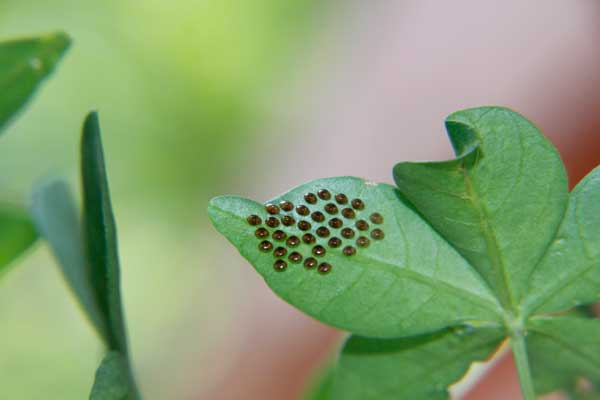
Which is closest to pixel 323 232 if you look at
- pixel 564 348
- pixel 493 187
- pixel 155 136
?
pixel 493 187

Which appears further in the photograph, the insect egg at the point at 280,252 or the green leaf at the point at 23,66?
the green leaf at the point at 23,66

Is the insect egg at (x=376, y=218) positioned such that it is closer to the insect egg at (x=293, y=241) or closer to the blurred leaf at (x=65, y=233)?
the insect egg at (x=293, y=241)

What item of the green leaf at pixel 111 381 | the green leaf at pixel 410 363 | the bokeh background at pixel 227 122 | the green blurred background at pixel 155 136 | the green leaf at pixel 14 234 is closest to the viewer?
the green leaf at pixel 111 381

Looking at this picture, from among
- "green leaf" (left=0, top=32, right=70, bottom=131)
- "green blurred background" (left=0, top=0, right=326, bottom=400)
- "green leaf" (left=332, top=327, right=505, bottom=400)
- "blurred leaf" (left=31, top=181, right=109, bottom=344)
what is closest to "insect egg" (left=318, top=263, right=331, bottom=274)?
"green leaf" (left=332, top=327, right=505, bottom=400)

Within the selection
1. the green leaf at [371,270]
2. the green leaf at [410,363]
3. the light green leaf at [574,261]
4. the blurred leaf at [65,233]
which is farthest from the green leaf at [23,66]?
the light green leaf at [574,261]

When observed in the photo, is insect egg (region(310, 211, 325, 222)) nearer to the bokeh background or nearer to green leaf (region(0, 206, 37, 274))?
green leaf (region(0, 206, 37, 274))
